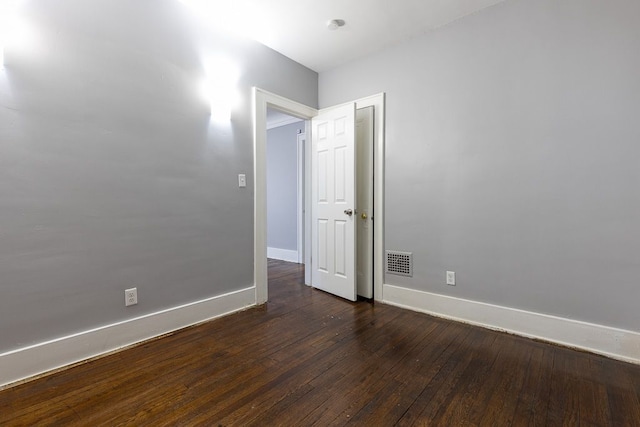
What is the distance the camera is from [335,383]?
175 cm

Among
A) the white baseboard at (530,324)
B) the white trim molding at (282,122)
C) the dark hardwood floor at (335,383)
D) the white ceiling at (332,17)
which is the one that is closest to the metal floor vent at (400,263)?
the white baseboard at (530,324)

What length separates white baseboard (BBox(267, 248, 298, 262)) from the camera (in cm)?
544

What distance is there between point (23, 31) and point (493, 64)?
324 cm

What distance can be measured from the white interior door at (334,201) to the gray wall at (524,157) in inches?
15.8

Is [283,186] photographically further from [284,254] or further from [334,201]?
[334,201]

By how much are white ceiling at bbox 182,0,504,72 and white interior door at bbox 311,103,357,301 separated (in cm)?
63

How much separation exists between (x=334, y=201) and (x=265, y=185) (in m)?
0.78

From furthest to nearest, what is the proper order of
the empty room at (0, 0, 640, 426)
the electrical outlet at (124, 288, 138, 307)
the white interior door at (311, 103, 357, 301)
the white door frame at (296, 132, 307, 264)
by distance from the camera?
the white door frame at (296, 132, 307, 264) → the white interior door at (311, 103, 357, 301) → the electrical outlet at (124, 288, 138, 307) → the empty room at (0, 0, 640, 426)

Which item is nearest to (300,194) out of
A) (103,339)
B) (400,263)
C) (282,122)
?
(282,122)

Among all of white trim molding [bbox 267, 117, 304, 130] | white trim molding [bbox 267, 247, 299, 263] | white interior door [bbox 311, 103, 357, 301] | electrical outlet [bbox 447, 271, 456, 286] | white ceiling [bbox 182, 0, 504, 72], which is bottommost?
white trim molding [bbox 267, 247, 299, 263]

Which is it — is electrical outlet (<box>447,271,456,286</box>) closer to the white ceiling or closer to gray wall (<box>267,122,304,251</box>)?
the white ceiling

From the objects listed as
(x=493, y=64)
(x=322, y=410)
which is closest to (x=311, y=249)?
(x=322, y=410)

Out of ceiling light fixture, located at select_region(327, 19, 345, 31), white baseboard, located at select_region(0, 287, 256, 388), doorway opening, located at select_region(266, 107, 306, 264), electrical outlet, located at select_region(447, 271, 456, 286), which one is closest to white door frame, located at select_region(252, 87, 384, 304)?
white baseboard, located at select_region(0, 287, 256, 388)

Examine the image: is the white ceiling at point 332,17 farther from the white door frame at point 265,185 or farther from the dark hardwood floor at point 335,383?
the dark hardwood floor at point 335,383
